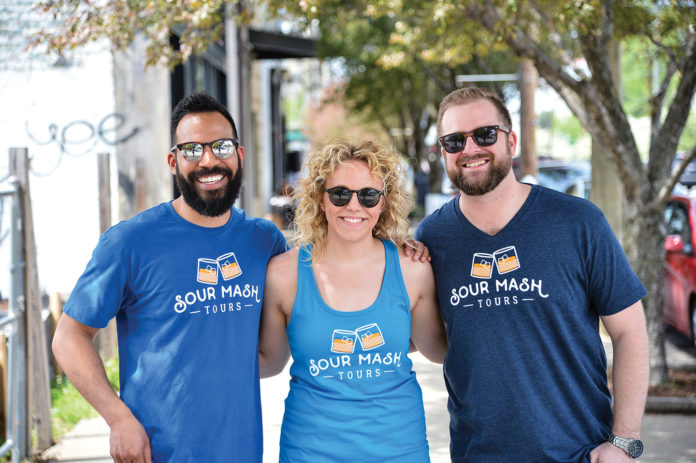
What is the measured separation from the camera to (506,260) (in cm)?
268

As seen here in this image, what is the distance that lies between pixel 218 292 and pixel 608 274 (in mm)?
1410

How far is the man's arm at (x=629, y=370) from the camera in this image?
8.69ft

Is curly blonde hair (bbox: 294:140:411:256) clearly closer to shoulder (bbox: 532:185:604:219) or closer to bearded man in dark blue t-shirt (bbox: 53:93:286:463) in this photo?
bearded man in dark blue t-shirt (bbox: 53:93:286:463)

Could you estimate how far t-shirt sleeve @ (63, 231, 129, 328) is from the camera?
261 centimetres

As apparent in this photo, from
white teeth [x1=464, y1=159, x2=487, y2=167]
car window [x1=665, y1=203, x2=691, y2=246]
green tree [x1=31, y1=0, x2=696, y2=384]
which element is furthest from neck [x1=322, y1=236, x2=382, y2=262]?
car window [x1=665, y1=203, x2=691, y2=246]

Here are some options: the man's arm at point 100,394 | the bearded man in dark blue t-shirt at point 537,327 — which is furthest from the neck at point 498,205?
the man's arm at point 100,394

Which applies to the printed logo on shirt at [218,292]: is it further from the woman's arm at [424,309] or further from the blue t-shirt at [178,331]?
the woman's arm at [424,309]

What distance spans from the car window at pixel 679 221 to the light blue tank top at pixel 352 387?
20.9 ft

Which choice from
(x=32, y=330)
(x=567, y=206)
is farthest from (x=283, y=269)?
(x=32, y=330)

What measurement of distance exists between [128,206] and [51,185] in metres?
0.81

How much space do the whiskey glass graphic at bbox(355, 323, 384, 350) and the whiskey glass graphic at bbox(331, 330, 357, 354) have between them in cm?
3

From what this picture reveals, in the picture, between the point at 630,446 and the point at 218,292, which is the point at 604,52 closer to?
the point at 630,446

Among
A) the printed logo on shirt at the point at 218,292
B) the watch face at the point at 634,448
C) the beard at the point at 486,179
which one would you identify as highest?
the beard at the point at 486,179

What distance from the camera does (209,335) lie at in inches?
104
